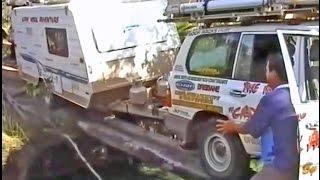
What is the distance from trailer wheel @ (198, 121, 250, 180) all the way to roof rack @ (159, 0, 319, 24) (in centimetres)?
62

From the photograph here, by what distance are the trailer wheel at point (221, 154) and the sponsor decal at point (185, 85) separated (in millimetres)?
233

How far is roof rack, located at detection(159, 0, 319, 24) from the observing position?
3.51 meters

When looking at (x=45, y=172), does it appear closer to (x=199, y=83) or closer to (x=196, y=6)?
(x=199, y=83)

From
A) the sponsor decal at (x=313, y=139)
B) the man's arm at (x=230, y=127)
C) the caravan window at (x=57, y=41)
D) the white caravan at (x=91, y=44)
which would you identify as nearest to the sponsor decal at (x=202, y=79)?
the white caravan at (x=91, y=44)

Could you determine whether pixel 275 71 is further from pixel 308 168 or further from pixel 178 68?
pixel 178 68

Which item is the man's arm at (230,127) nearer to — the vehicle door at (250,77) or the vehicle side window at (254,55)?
the vehicle door at (250,77)

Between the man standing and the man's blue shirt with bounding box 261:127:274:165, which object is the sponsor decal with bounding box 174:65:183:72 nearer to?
the man standing

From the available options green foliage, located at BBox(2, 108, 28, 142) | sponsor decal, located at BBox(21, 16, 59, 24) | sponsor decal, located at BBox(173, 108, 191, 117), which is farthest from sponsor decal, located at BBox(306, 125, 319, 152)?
green foliage, located at BBox(2, 108, 28, 142)

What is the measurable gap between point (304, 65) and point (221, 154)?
726mm

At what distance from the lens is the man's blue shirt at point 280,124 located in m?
3.59

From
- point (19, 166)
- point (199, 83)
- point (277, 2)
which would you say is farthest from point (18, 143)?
point (277, 2)

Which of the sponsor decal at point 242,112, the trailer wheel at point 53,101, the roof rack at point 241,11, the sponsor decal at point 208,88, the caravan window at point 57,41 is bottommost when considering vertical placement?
the sponsor decal at point 242,112

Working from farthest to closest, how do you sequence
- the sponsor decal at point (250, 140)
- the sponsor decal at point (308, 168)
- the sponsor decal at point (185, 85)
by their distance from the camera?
the sponsor decal at point (185, 85) < the sponsor decal at point (250, 140) < the sponsor decal at point (308, 168)

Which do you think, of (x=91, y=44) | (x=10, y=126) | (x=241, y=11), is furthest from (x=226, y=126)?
(x=10, y=126)
